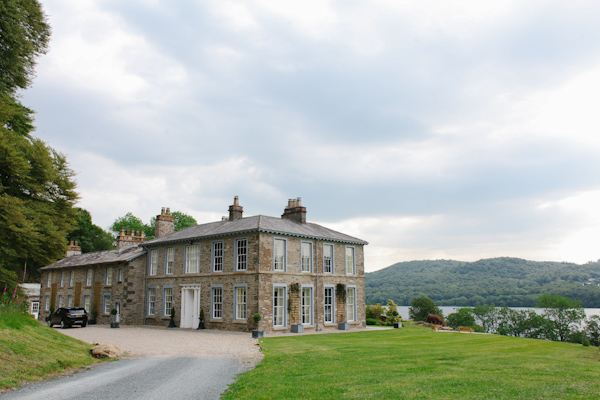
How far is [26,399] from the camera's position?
28.1 feet

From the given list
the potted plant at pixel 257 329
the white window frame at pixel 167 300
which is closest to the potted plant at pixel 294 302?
the potted plant at pixel 257 329

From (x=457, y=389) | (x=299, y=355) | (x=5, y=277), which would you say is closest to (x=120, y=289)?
(x=5, y=277)

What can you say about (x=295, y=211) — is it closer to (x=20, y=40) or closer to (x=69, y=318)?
(x=69, y=318)

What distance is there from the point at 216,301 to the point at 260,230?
21.6ft

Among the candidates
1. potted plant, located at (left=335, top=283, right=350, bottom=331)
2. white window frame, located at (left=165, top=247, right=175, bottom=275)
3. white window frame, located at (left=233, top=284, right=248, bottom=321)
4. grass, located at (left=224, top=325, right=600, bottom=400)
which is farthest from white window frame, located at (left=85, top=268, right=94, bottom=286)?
grass, located at (left=224, top=325, right=600, bottom=400)

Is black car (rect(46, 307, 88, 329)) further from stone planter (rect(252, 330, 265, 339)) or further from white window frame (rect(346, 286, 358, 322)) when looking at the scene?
white window frame (rect(346, 286, 358, 322))

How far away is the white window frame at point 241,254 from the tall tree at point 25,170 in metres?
10.1

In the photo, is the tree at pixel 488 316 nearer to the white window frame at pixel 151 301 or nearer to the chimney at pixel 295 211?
the chimney at pixel 295 211

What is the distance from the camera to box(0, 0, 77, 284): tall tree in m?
18.2

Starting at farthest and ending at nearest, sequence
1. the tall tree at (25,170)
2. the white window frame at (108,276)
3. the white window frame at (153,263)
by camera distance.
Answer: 1. the white window frame at (108,276)
2. the white window frame at (153,263)
3. the tall tree at (25,170)

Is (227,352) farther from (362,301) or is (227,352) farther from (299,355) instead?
(362,301)

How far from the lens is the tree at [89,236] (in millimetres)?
68125

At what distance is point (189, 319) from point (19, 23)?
824 inches

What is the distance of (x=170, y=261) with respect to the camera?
33.9 metres
